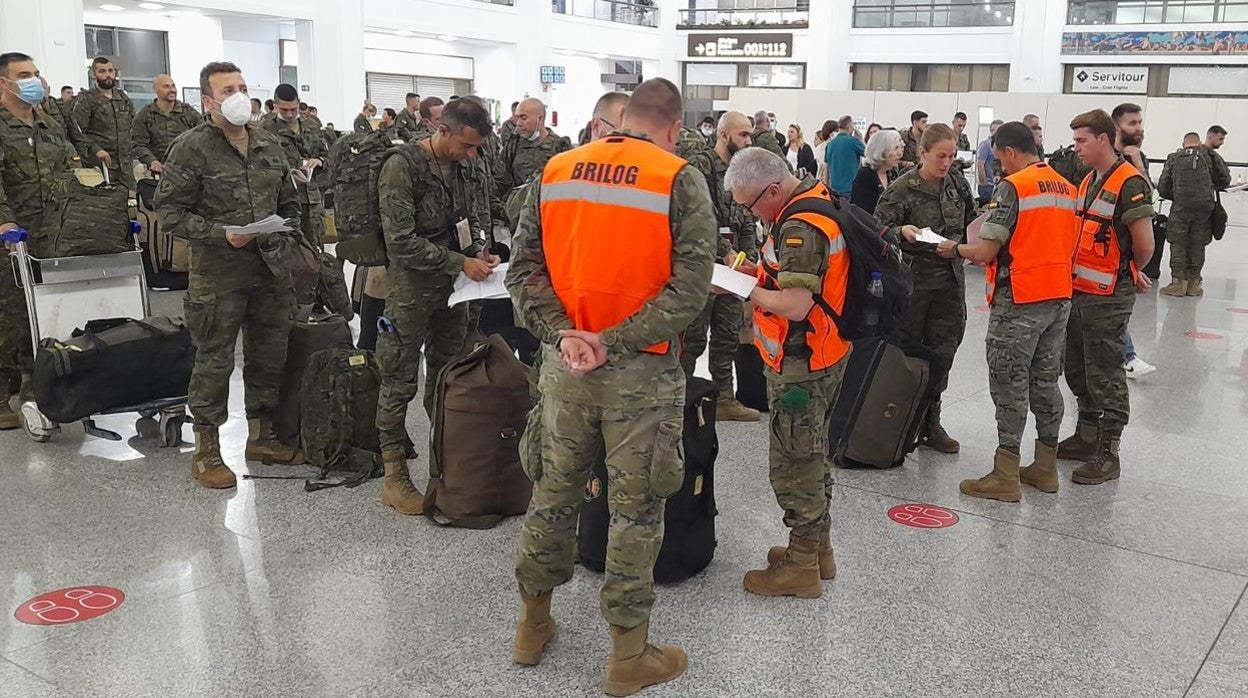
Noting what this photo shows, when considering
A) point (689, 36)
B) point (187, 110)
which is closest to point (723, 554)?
point (187, 110)

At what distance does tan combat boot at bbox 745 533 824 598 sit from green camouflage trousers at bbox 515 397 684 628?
750mm

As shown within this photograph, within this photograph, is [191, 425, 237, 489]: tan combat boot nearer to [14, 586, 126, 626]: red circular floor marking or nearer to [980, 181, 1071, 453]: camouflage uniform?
[14, 586, 126, 626]: red circular floor marking

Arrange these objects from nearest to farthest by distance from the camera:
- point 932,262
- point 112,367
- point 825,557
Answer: point 825,557, point 112,367, point 932,262

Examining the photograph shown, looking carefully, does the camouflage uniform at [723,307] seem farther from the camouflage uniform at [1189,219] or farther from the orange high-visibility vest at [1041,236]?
the camouflage uniform at [1189,219]

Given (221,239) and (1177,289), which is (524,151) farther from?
(1177,289)

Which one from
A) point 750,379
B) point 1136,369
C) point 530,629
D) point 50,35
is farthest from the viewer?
point 50,35

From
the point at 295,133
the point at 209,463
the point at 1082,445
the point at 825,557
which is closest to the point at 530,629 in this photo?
the point at 825,557

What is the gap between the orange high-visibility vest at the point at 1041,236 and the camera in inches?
161

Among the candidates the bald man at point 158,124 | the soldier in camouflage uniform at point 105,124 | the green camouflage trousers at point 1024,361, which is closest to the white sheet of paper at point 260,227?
the green camouflage trousers at point 1024,361

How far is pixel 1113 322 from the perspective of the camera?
4535 mm

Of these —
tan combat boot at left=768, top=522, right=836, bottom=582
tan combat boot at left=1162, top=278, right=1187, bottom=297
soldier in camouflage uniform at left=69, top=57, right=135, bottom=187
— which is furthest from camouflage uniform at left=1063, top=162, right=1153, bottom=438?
soldier in camouflage uniform at left=69, top=57, right=135, bottom=187

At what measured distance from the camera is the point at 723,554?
372 cm

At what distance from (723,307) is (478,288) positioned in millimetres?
1979

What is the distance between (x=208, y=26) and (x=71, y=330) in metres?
18.5
